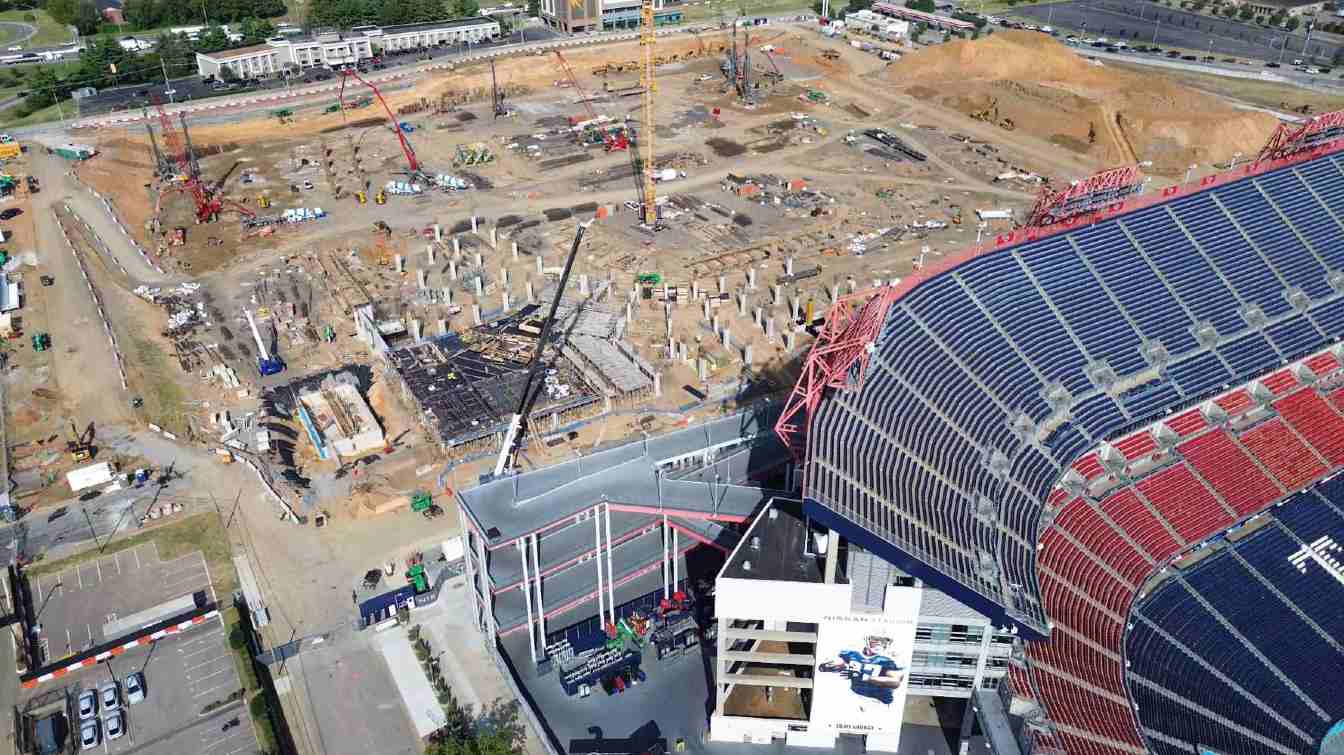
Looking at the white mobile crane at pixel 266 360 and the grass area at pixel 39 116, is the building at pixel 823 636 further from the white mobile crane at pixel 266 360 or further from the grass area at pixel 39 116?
the grass area at pixel 39 116

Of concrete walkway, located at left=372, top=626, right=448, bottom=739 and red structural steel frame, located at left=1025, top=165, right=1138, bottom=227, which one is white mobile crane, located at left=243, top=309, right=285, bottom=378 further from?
red structural steel frame, located at left=1025, top=165, right=1138, bottom=227

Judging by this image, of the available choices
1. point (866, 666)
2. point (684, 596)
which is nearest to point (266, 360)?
point (684, 596)

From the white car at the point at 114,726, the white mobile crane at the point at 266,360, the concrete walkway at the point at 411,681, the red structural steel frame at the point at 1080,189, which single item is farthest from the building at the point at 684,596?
the white mobile crane at the point at 266,360

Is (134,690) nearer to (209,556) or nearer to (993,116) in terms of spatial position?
(209,556)

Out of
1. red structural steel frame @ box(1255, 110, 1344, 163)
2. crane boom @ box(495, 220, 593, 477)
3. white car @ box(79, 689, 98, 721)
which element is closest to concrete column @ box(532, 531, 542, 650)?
crane boom @ box(495, 220, 593, 477)

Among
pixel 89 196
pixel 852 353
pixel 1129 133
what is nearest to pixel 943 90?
pixel 1129 133
